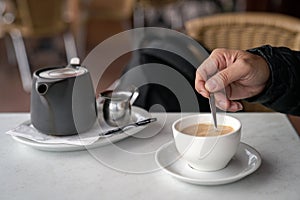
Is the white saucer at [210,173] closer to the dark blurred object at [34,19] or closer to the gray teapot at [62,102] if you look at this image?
the gray teapot at [62,102]

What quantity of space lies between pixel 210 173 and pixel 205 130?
88 mm

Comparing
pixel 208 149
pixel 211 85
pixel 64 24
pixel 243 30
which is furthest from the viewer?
pixel 64 24

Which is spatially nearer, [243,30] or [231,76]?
[231,76]

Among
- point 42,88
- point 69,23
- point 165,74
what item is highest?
point 42,88

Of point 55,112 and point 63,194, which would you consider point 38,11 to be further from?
point 63,194

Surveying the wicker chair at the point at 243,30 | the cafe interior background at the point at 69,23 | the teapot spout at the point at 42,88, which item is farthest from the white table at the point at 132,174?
the cafe interior background at the point at 69,23

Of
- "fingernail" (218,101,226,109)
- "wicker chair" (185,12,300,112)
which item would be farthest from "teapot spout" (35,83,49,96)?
"wicker chair" (185,12,300,112)

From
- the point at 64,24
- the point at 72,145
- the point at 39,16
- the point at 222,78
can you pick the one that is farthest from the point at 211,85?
the point at 64,24

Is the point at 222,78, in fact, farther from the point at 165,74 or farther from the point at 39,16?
the point at 39,16

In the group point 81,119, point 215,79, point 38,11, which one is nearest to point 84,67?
point 81,119

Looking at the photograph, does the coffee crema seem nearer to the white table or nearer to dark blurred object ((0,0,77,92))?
the white table

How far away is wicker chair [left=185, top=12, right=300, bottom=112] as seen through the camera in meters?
1.77

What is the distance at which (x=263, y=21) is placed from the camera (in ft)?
5.94

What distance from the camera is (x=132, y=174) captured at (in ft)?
2.85
